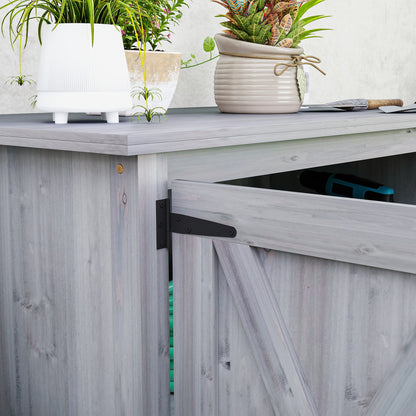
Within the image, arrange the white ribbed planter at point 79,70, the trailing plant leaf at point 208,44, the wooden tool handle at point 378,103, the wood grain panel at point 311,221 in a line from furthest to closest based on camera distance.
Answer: the trailing plant leaf at point 208,44 < the wooden tool handle at point 378,103 < the white ribbed planter at point 79,70 < the wood grain panel at point 311,221

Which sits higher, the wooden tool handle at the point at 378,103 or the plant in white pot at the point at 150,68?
the plant in white pot at the point at 150,68

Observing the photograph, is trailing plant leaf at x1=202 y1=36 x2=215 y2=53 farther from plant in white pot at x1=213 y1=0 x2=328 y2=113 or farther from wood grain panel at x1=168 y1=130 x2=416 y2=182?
wood grain panel at x1=168 y1=130 x2=416 y2=182

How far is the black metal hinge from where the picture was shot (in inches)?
30.7

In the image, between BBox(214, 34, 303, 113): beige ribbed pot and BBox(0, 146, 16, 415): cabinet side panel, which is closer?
BBox(0, 146, 16, 415): cabinet side panel

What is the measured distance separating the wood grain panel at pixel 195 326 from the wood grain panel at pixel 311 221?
5cm

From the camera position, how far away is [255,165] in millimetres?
909

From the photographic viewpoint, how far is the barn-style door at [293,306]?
657 mm

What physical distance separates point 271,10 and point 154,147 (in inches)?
23.2

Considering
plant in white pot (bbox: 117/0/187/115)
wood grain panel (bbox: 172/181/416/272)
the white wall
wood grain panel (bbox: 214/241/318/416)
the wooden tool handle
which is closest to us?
wood grain panel (bbox: 172/181/416/272)

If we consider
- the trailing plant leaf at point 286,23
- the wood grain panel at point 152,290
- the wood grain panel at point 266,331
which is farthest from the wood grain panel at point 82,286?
the trailing plant leaf at point 286,23

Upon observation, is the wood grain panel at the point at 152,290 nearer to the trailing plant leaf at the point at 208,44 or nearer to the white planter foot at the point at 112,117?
the white planter foot at the point at 112,117

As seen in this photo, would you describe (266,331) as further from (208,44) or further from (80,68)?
(208,44)

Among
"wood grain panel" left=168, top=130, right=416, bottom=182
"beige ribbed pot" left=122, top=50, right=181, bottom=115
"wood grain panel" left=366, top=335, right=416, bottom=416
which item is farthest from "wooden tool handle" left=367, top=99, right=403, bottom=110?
"wood grain panel" left=366, top=335, right=416, bottom=416

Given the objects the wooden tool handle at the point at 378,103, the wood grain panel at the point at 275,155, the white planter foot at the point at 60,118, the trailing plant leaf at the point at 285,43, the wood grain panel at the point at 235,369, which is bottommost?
the wood grain panel at the point at 235,369
